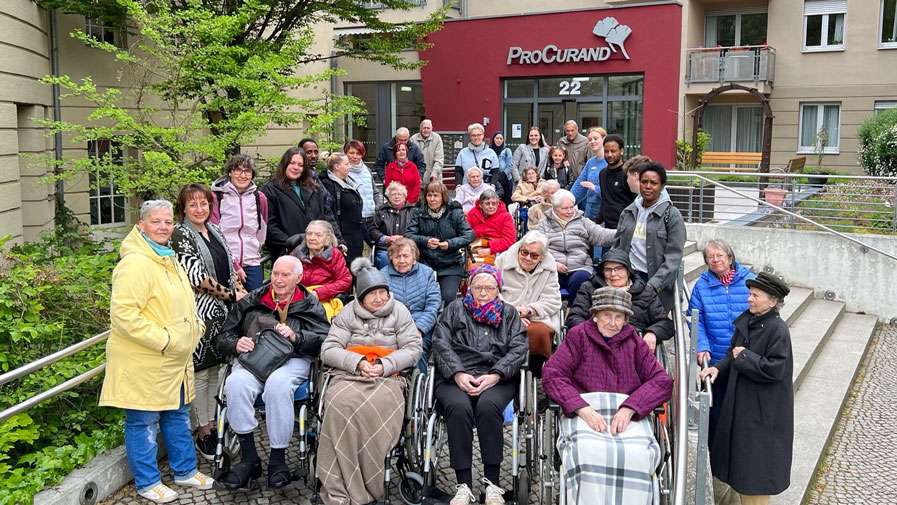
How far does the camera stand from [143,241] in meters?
5.26

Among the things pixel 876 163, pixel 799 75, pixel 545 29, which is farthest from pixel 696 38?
pixel 876 163

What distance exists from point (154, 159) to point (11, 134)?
3.22 metres

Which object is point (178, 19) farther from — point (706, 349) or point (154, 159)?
point (706, 349)

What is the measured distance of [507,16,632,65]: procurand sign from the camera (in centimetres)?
2050

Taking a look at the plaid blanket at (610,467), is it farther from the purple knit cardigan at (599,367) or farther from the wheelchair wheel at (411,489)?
the wheelchair wheel at (411,489)

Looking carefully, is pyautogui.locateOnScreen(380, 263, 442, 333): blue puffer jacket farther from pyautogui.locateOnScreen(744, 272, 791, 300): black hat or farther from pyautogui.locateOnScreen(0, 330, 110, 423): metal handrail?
pyautogui.locateOnScreen(744, 272, 791, 300): black hat

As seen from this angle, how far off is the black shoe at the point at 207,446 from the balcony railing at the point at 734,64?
22085mm

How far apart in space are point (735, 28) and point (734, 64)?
7.81 ft

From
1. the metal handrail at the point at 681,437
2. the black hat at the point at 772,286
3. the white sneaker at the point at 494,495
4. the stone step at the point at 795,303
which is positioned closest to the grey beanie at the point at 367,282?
the white sneaker at the point at 494,495

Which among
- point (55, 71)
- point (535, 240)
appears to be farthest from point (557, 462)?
point (55, 71)

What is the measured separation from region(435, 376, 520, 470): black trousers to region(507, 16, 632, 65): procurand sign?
16.9 m

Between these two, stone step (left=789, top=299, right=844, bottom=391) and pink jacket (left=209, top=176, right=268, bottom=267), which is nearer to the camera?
pink jacket (left=209, top=176, right=268, bottom=267)

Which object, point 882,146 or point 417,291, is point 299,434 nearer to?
point 417,291

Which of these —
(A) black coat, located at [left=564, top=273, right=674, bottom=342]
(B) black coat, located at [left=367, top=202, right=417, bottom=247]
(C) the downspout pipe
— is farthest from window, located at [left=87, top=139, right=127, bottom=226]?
(A) black coat, located at [left=564, top=273, right=674, bottom=342]
